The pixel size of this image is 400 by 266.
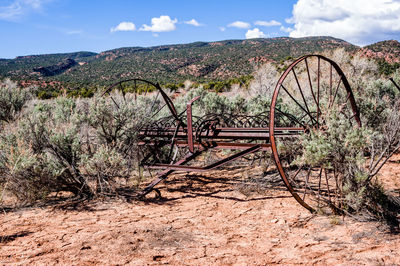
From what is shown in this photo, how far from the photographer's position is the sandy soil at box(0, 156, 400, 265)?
3.14 metres

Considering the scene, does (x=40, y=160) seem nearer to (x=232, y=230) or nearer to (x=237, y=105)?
(x=232, y=230)

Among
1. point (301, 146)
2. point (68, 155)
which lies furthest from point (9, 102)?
point (301, 146)

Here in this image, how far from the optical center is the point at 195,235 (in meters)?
3.77

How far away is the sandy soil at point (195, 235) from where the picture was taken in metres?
3.14

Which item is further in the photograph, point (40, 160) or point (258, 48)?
point (258, 48)

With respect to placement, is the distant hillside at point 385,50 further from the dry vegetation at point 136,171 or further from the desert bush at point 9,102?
the desert bush at point 9,102

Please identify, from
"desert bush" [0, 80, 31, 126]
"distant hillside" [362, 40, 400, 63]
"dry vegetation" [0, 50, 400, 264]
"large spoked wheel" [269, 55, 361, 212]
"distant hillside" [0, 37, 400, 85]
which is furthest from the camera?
"distant hillside" [0, 37, 400, 85]

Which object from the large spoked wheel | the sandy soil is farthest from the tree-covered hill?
the sandy soil

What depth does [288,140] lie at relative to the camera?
634 cm

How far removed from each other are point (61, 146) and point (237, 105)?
7.94 m

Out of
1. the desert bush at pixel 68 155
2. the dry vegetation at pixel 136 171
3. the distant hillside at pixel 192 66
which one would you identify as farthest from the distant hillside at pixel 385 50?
the desert bush at pixel 68 155

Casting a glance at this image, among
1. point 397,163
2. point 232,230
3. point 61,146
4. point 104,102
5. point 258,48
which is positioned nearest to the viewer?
point 232,230

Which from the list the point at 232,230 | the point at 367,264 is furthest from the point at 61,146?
the point at 367,264

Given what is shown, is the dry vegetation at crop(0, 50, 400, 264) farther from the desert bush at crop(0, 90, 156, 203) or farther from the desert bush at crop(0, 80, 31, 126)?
the desert bush at crop(0, 80, 31, 126)
